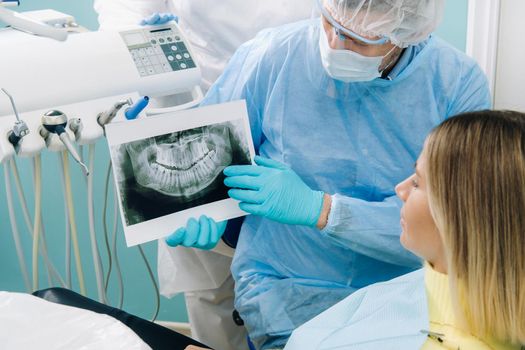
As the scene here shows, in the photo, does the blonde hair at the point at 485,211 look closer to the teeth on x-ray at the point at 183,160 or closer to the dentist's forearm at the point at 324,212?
the dentist's forearm at the point at 324,212

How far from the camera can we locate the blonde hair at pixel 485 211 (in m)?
1.03

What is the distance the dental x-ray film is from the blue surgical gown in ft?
0.32

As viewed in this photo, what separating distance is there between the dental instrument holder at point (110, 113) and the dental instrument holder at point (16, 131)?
6.6 inches

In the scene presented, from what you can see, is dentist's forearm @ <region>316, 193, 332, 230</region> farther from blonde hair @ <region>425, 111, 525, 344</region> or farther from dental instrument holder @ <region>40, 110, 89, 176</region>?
dental instrument holder @ <region>40, 110, 89, 176</region>

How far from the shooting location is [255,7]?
1.92 meters

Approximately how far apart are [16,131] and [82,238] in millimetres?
1227

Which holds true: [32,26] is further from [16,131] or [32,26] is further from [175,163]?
[175,163]

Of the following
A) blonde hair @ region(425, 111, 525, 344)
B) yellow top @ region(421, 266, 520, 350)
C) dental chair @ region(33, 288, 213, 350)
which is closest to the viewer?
blonde hair @ region(425, 111, 525, 344)

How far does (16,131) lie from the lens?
1.36 meters

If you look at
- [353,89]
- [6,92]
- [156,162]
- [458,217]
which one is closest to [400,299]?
[458,217]

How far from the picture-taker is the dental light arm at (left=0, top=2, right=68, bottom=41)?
141 cm

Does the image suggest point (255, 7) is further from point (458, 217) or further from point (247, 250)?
point (458, 217)

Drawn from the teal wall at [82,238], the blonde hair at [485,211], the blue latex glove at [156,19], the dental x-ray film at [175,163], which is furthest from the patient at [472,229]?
the teal wall at [82,238]

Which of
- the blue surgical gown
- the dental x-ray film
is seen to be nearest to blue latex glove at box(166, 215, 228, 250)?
the dental x-ray film
